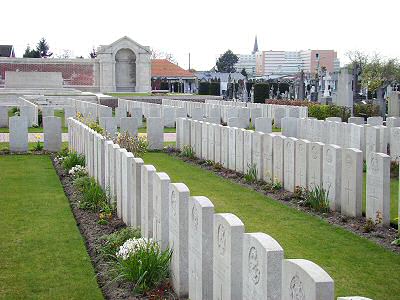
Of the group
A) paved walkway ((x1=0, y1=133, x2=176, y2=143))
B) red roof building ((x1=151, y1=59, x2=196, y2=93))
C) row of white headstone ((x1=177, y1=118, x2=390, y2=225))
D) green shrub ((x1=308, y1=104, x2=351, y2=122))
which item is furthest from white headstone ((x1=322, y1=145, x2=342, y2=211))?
red roof building ((x1=151, y1=59, x2=196, y2=93))

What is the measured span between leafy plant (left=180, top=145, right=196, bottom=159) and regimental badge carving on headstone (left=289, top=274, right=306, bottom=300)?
11496mm

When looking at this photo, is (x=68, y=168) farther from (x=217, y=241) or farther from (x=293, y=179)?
(x=217, y=241)

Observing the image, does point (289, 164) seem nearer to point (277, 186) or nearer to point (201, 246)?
point (277, 186)

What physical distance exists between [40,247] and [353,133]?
846cm

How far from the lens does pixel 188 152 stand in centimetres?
1519

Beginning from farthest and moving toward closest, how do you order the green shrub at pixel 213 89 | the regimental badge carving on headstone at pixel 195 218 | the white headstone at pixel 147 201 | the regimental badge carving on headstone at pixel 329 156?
the green shrub at pixel 213 89
the regimental badge carving on headstone at pixel 329 156
the white headstone at pixel 147 201
the regimental badge carving on headstone at pixel 195 218

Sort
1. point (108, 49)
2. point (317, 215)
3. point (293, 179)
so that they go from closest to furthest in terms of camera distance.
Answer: point (317, 215) < point (293, 179) < point (108, 49)

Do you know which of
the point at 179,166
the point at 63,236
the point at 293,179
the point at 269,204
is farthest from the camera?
the point at 179,166

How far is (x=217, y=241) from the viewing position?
15.2 feet

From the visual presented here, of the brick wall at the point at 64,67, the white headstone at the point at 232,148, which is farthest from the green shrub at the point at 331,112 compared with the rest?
the brick wall at the point at 64,67

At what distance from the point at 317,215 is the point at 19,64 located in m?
52.8

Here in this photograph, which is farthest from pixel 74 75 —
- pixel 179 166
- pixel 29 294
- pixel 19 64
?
pixel 29 294

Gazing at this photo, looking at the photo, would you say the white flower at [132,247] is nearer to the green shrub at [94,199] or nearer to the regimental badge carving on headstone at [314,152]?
the green shrub at [94,199]

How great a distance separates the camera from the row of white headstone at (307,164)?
8312 millimetres
